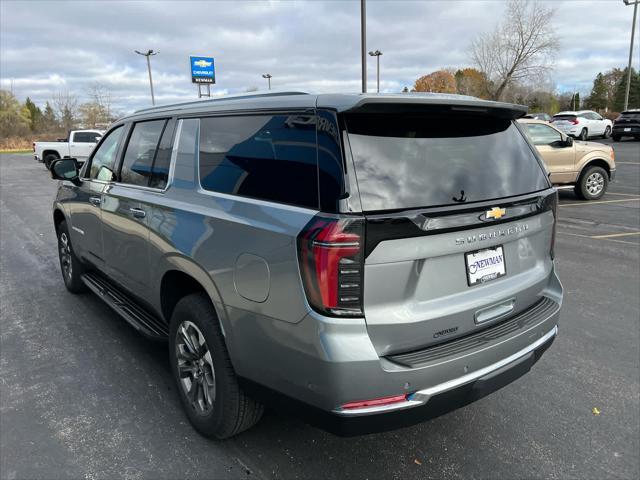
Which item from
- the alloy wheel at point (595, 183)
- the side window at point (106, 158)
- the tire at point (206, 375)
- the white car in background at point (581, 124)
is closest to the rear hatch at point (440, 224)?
the tire at point (206, 375)

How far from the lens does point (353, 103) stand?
2051 millimetres

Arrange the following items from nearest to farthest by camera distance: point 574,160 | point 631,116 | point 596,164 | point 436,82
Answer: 1. point 574,160
2. point 596,164
3. point 631,116
4. point 436,82

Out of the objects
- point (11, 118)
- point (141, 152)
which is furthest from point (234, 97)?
point (11, 118)

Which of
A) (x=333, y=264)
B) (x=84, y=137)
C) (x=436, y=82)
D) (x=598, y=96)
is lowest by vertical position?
(x=333, y=264)

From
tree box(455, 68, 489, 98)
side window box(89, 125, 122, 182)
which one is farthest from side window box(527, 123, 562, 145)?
tree box(455, 68, 489, 98)

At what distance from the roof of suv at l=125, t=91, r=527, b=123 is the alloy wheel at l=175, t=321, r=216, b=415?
1269 mm

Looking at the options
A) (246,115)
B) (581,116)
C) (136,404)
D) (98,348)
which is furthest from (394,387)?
(581,116)

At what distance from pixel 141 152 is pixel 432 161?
2289mm

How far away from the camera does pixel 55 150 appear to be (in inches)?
981

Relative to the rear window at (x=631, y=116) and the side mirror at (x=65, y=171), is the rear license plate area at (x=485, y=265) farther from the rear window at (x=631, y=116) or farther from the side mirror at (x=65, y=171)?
the rear window at (x=631, y=116)

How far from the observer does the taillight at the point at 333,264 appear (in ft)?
6.44

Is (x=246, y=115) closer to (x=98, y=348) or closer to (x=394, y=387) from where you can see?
(x=394, y=387)

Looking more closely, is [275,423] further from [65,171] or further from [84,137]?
[84,137]

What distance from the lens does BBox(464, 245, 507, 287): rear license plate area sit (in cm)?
231
